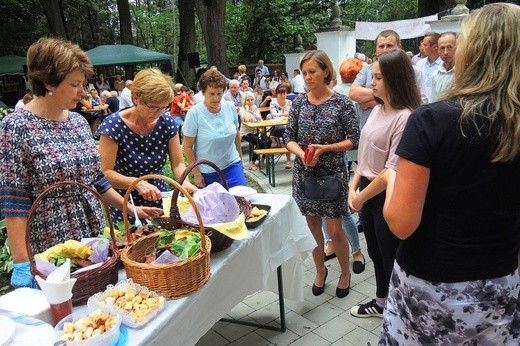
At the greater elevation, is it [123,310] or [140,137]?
[140,137]

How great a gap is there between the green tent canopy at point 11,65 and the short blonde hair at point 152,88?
68.8ft

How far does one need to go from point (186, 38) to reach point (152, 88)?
54.4 feet

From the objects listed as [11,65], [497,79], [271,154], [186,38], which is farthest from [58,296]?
[11,65]

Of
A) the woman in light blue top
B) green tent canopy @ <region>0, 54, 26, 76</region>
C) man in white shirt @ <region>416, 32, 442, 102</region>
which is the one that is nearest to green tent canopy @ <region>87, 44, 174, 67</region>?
green tent canopy @ <region>0, 54, 26, 76</region>

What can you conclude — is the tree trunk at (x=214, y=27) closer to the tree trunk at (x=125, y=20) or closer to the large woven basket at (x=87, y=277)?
the tree trunk at (x=125, y=20)

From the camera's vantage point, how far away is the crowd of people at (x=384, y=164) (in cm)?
122

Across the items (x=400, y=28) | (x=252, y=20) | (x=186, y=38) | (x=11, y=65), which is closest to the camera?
(x=400, y=28)

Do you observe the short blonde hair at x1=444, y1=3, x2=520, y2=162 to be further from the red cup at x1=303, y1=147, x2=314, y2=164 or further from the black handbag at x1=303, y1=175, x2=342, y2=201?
the black handbag at x1=303, y1=175, x2=342, y2=201

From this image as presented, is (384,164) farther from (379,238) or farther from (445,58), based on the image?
(445,58)

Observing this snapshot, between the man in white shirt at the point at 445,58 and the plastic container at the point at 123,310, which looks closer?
the plastic container at the point at 123,310

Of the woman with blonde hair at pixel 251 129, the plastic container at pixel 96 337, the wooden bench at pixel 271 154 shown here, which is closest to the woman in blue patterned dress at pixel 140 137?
the plastic container at pixel 96 337

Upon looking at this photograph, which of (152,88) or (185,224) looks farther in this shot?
(152,88)

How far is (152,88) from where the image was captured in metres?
2.35

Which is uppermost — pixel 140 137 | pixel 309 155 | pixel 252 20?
pixel 252 20
